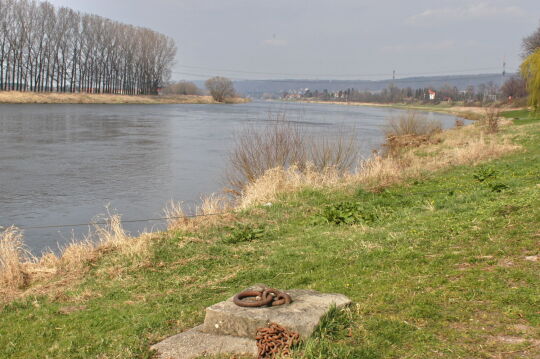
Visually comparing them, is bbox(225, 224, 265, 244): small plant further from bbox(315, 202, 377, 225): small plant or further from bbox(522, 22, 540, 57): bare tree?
bbox(522, 22, 540, 57): bare tree

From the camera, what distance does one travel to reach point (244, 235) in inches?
347

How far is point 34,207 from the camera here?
14523mm

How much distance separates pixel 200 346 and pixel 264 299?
652 mm

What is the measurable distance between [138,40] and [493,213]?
3880 inches

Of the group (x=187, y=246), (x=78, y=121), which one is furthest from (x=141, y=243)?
(x=78, y=121)

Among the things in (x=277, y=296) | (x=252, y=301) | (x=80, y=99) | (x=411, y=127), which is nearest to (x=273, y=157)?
(x=277, y=296)

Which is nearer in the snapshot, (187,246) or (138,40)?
(187,246)

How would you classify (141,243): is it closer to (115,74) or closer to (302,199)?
(302,199)

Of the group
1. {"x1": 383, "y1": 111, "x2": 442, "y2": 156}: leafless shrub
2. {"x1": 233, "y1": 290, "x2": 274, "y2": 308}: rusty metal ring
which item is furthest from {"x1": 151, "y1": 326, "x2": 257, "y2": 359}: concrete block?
{"x1": 383, "y1": 111, "x2": 442, "y2": 156}: leafless shrub

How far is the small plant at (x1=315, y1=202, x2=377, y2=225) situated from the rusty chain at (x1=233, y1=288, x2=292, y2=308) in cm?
428

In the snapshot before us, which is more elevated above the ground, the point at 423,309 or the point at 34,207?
the point at 423,309

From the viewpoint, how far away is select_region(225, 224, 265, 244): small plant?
872 centimetres

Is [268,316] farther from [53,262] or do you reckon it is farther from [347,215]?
[53,262]

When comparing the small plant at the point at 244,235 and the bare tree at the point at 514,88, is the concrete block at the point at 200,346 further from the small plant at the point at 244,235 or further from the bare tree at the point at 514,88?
the bare tree at the point at 514,88
